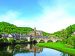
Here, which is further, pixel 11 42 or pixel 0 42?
pixel 11 42

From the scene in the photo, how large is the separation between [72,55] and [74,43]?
68.2 ft

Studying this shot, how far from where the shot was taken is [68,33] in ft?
546

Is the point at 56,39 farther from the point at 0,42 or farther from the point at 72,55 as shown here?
the point at 72,55

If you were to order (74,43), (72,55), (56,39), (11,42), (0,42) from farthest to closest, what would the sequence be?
(56,39)
(11,42)
(0,42)
(74,43)
(72,55)

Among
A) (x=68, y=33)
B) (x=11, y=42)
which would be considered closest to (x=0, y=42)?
(x=11, y=42)

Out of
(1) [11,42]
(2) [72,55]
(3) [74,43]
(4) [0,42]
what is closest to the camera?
(2) [72,55]

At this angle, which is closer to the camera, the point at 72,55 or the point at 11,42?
the point at 72,55

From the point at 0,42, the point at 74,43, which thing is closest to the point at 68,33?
the point at 0,42

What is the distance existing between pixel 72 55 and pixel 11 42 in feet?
282

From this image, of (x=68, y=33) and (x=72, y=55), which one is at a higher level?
(x=68, y=33)

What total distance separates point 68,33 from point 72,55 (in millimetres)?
89616

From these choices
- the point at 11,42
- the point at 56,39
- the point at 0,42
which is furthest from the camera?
the point at 56,39

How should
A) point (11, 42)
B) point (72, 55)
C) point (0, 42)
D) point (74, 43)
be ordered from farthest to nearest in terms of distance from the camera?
point (11, 42), point (0, 42), point (74, 43), point (72, 55)

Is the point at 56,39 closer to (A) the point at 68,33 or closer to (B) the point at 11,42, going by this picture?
(A) the point at 68,33
